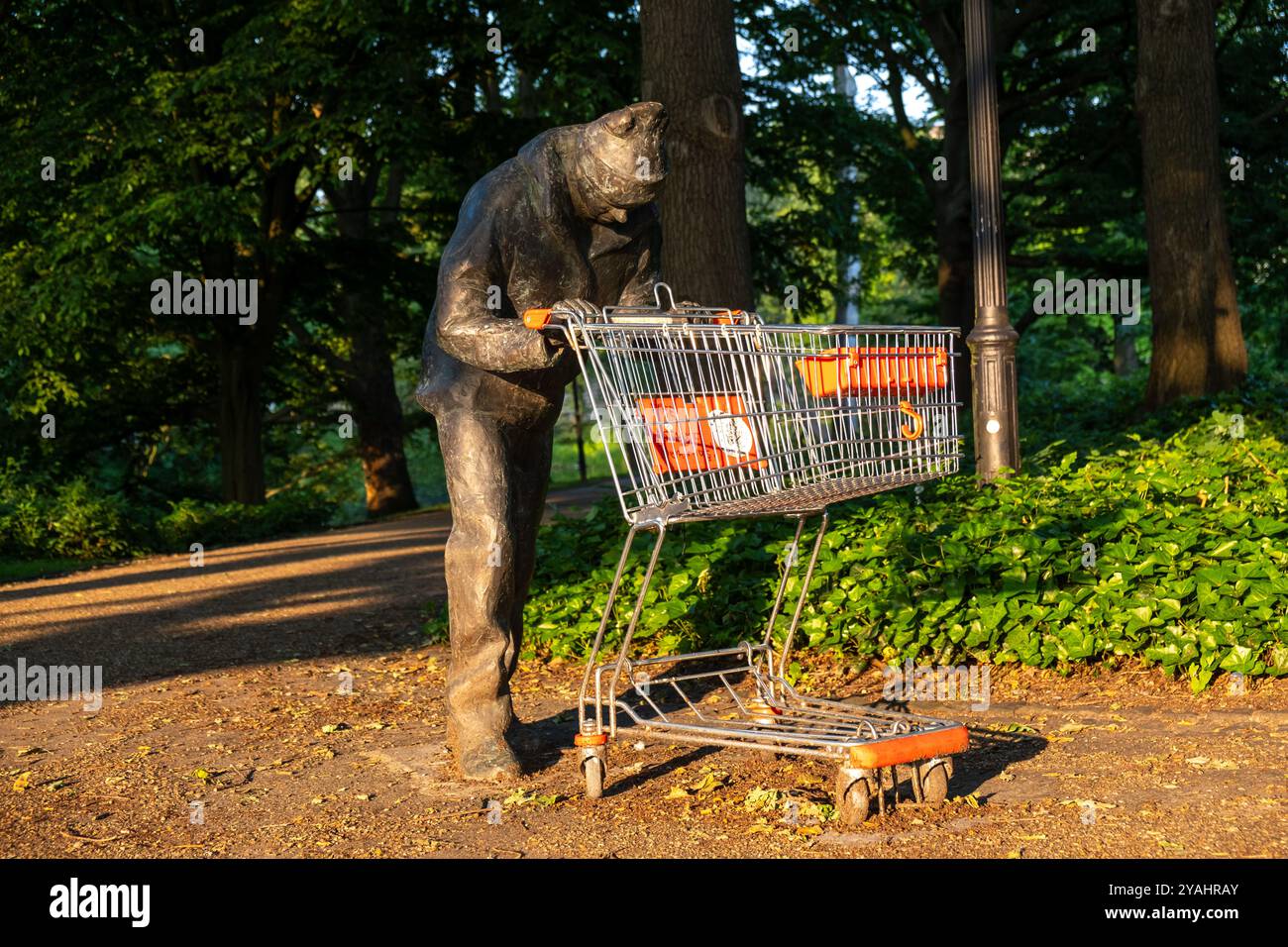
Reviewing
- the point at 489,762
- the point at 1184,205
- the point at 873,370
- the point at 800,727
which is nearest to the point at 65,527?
the point at 1184,205

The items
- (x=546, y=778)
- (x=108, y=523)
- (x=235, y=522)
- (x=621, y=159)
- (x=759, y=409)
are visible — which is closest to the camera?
(x=759, y=409)

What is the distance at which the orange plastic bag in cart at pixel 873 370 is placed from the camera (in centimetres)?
520

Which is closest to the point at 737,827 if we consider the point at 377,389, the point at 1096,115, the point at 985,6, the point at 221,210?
the point at 985,6

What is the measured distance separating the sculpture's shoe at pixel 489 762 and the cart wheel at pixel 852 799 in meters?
1.43

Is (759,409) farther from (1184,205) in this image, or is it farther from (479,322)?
(1184,205)

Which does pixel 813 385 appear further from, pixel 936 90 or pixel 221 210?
pixel 936 90

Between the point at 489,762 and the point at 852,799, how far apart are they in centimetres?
156

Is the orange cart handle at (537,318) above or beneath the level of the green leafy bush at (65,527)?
above

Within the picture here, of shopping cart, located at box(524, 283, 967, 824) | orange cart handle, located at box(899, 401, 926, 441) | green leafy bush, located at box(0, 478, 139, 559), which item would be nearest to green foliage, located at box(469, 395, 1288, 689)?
shopping cart, located at box(524, 283, 967, 824)

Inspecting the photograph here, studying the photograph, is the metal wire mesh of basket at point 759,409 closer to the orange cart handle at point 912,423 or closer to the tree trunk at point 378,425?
the orange cart handle at point 912,423

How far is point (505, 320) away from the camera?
211 inches

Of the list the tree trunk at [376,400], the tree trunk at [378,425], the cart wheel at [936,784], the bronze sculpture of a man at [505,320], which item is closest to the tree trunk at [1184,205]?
the bronze sculpture of a man at [505,320]

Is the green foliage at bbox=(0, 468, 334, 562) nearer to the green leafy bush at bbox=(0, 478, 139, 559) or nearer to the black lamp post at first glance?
the green leafy bush at bbox=(0, 478, 139, 559)

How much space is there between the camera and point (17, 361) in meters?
23.0
